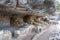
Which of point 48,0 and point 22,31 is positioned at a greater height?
point 48,0

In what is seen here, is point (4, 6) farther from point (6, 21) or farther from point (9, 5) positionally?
point (6, 21)

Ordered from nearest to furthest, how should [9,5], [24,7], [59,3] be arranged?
[9,5]
[24,7]
[59,3]

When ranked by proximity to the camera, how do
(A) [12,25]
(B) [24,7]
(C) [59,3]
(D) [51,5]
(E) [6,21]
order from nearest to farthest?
(B) [24,7] < (D) [51,5] < (E) [6,21] < (A) [12,25] < (C) [59,3]

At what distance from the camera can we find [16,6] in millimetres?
1379

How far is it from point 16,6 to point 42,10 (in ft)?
1.41

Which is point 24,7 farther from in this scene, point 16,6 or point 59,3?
point 59,3

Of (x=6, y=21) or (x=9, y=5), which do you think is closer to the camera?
(x=9, y=5)

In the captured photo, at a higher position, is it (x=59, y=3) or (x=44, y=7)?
(x=44, y=7)

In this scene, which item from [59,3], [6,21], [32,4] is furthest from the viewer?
[59,3]

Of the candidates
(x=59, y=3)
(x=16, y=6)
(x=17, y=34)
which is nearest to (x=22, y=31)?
(x=17, y=34)

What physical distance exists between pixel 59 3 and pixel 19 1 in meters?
4.56

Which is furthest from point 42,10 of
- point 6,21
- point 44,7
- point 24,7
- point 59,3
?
point 59,3

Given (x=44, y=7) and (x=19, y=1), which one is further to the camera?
(x=44, y=7)

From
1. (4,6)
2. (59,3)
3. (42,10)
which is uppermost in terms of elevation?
A: (4,6)
